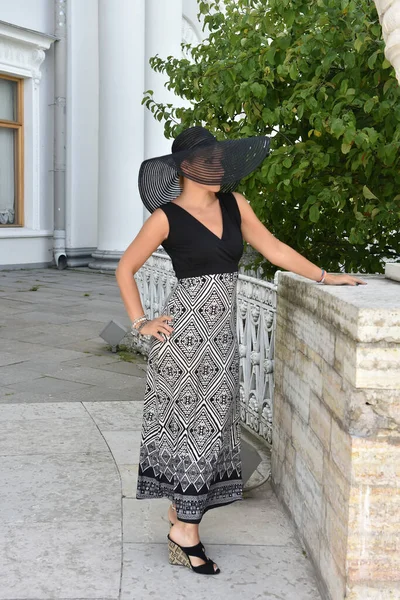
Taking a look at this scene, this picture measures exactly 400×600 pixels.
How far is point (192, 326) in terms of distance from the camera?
2.97 meters

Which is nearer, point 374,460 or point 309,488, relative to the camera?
point 374,460

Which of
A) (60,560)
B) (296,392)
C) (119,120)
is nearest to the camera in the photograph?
(60,560)

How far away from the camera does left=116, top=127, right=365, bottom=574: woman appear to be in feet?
9.75

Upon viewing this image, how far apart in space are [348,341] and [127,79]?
12092mm

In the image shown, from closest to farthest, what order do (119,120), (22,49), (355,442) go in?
(355,442), (22,49), (119,120)

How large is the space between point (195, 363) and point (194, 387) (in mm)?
90

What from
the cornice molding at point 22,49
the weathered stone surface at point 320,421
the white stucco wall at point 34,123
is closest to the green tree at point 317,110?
the weathered stone surface at point 320,421

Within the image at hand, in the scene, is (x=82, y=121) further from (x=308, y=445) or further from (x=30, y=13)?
(x=308, y=445)

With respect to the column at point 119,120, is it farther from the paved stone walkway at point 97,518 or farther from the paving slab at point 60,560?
the paving slab at point 60,560

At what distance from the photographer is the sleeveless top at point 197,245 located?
2973 mm

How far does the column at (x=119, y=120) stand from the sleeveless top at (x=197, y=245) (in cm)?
1089

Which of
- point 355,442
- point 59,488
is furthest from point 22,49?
point 355,442

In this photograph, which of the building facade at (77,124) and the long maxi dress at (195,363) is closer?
the long maxi dress at (195,363)

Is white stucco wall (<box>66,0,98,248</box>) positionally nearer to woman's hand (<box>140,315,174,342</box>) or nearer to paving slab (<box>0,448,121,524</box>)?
paving slab (<box>0,448,121,524</box>)
